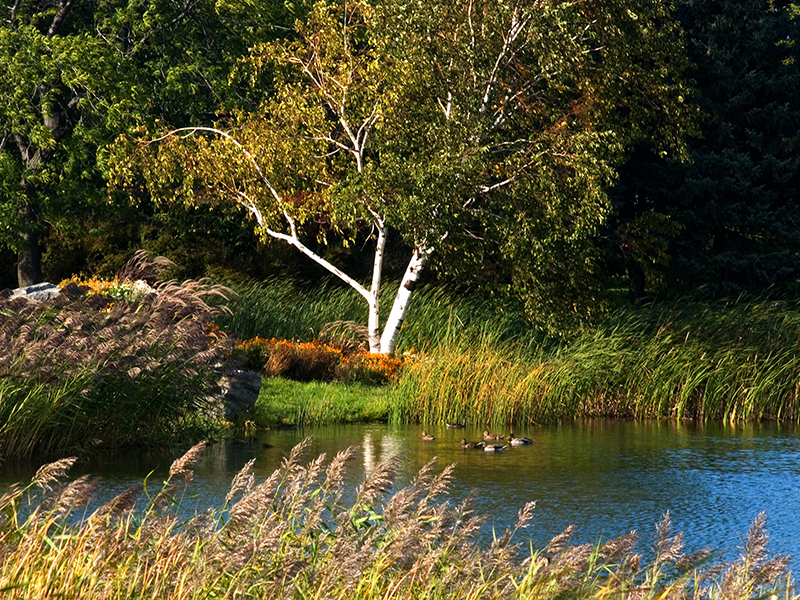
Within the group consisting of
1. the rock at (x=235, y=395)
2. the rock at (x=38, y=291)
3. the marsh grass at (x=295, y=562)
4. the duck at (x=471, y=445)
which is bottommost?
the marsh grass at (x=295, y=562)

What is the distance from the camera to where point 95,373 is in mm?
10883

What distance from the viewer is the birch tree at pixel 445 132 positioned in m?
18.6

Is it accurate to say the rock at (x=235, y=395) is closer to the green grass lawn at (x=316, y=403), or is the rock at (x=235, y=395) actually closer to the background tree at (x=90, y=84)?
the green grass lawn at (x=316, y=403)

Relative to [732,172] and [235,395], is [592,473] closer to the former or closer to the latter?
[235,395]

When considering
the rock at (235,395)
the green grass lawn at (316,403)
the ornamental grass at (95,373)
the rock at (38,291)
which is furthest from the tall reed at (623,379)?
the rock at (38,291)

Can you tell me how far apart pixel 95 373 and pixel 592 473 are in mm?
4673

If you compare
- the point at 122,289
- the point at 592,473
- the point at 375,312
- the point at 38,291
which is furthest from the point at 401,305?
the point at 592,473

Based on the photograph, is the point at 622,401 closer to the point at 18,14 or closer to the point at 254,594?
the point at 254,594

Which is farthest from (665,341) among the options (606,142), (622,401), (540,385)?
(606,142)

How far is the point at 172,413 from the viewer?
1178 cm

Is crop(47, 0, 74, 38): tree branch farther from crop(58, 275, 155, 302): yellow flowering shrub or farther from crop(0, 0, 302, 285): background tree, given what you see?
crop(58, 275, 155, 302): yellow flowering shrub

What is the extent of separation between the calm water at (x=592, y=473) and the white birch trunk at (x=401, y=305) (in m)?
5.53

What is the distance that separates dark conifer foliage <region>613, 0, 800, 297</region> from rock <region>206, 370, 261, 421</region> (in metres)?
13.5

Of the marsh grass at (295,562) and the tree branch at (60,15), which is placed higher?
the tree branch at (60,15)
